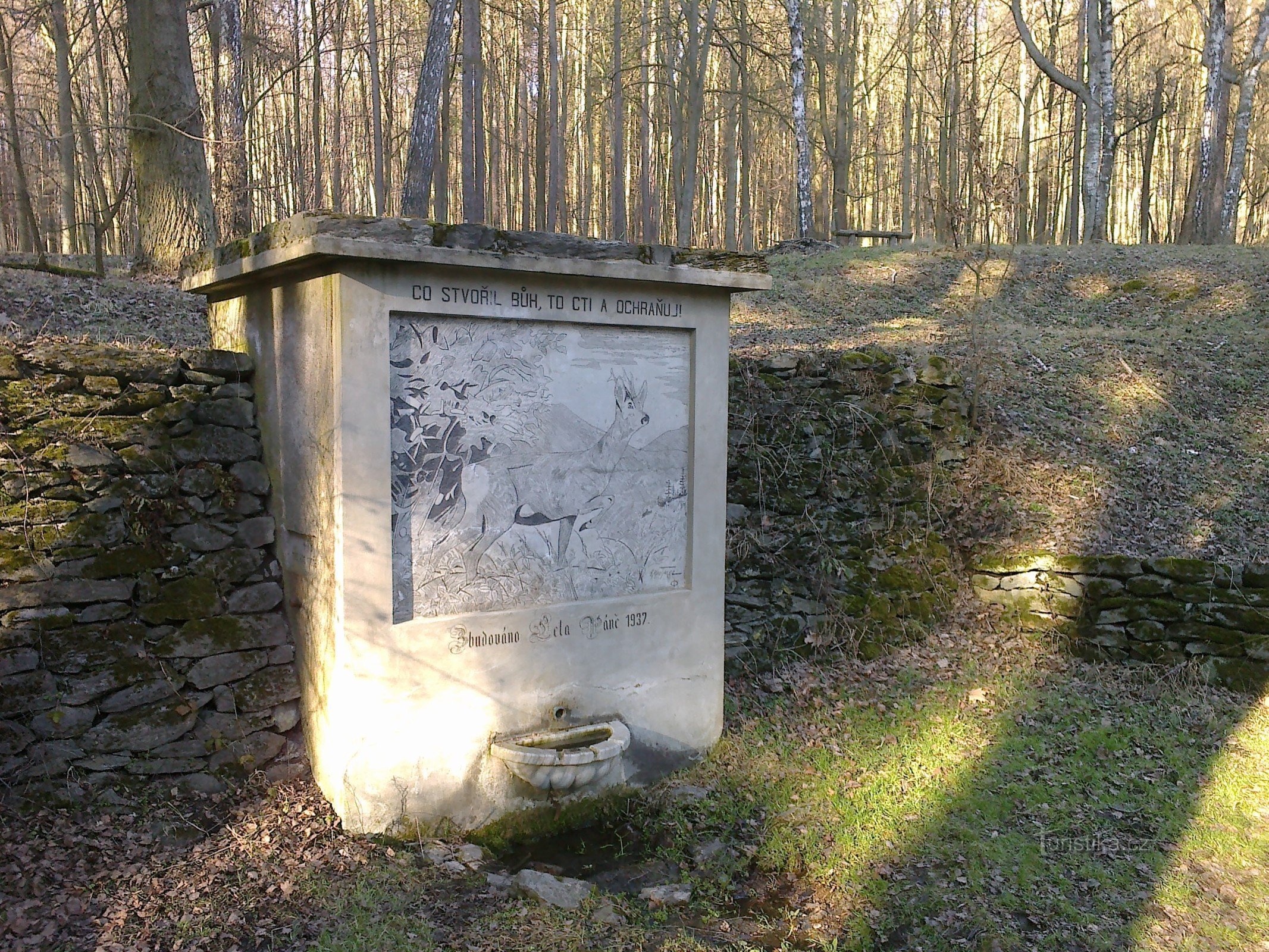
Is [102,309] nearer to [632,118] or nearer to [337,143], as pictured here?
[337,143]

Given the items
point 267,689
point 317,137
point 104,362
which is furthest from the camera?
point 317,137

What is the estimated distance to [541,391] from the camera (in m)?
5.00

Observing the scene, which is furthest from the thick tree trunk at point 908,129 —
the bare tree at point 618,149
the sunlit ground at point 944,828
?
→ the sunlit ground at point 944,828

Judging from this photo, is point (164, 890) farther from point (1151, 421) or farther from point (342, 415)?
point (1151, 421)

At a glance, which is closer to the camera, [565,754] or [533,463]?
[565,754]

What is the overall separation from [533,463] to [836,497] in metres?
3.54

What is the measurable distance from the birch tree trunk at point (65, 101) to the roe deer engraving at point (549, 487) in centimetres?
823

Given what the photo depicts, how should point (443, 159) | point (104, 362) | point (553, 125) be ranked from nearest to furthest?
point (104, 362)
point (553, 125)
point (443, 159)

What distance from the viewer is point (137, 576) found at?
457 centimetres

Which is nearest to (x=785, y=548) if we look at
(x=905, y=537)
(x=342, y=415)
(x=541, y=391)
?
(x=905, y=537)

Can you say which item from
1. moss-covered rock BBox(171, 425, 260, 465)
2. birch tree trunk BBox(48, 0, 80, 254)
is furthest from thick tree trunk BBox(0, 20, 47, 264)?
moss-covered rock BBox(171, 425, 260, 465)

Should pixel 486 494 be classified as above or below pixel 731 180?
below

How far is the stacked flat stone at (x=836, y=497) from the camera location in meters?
7.16

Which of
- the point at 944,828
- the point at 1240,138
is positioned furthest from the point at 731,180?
the point at 944,828
